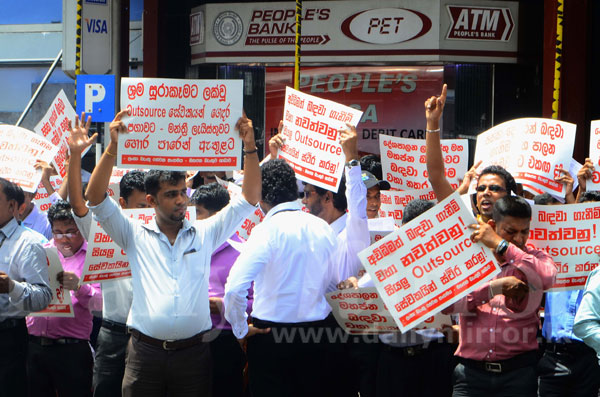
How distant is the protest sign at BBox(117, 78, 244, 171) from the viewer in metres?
6.04

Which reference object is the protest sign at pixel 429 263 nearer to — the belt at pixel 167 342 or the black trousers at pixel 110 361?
the belt at pixel 167 342

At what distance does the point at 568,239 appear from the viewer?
5.85m

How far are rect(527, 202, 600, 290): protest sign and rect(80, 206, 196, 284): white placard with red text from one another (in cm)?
230

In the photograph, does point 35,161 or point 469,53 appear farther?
point 469,53

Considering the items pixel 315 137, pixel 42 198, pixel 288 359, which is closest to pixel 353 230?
pixel 288 359

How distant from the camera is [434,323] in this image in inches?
235

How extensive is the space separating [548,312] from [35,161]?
4256mm

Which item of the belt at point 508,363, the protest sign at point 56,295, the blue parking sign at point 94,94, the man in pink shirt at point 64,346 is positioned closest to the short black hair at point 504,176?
the belt at point 508,363

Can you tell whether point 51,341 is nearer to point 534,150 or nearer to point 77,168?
point 77,168

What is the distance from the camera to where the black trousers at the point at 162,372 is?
541 centimetres

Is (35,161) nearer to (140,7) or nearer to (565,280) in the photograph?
(565,280)

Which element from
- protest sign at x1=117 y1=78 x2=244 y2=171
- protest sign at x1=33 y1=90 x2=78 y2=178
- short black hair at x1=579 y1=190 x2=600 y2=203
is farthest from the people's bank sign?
protest sign at x1=117 y1=78 x2=244 y2=171

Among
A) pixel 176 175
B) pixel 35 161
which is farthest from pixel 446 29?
pixel 176 175

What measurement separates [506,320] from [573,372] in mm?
1152
